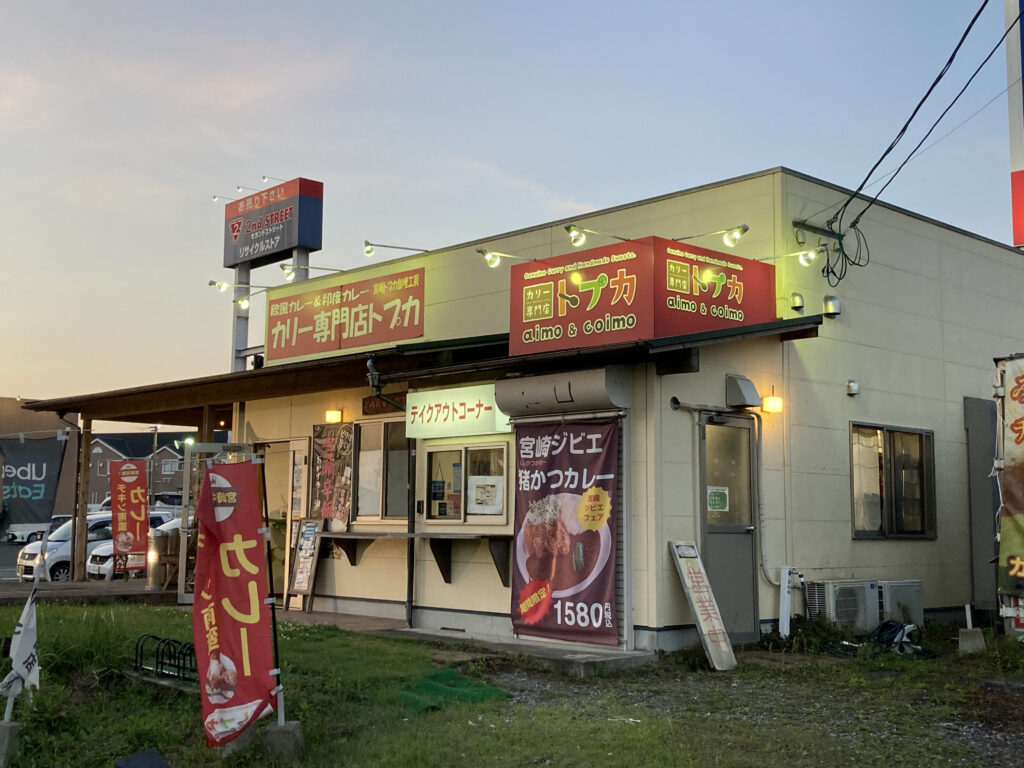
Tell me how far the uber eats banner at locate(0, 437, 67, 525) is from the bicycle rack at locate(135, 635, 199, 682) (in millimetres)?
5902

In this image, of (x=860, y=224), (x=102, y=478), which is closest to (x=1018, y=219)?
(x=860, y=224)

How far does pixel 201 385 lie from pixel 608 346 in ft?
24.7

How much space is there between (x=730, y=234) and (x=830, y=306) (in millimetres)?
1432

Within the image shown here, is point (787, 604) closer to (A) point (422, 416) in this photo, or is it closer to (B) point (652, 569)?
(B) point (652, 569)

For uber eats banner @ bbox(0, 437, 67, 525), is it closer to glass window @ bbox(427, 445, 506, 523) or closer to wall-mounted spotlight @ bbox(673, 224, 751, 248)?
glass window @ bbox(427, 445, 506, 523)

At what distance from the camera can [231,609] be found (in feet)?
20.5

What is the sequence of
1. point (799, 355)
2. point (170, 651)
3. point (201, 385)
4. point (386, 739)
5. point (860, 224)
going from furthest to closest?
point (201, 385) → point (860, 224) → point (799, 355) → point (170, 651) → point (386, 739)

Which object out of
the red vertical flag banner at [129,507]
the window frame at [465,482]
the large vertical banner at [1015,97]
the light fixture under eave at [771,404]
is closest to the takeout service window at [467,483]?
the window frame at [465,482]

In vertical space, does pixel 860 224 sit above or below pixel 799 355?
above

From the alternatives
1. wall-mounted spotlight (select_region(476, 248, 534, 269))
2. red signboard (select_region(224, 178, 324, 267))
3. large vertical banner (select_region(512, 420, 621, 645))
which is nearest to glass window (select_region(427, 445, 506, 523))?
large vertical banner (select_region(512, 420, 621, 645))

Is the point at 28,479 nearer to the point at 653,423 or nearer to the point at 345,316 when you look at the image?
the point at 345,316

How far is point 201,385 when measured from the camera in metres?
15.0

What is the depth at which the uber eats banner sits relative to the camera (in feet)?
44.4

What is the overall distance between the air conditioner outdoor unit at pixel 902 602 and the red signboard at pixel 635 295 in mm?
3315
